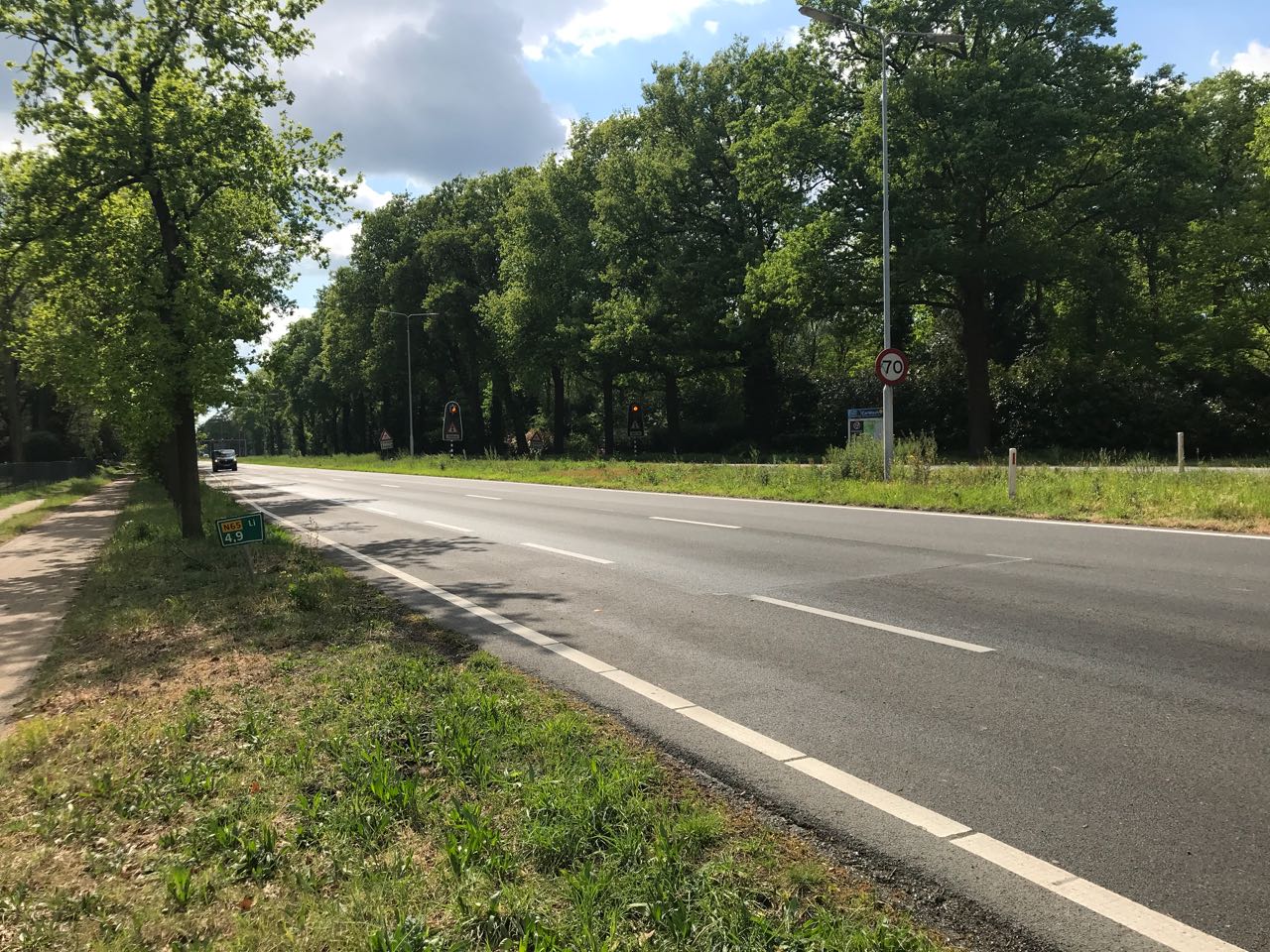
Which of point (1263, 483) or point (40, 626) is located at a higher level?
point (1263, 483)

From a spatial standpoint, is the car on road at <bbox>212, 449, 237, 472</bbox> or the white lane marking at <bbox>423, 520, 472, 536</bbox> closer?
the white lane marking at <bbox>423, 520, 472, 536</bbox>

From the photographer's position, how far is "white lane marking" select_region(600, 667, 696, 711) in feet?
16.3

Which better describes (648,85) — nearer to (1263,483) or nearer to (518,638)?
(1263,483)

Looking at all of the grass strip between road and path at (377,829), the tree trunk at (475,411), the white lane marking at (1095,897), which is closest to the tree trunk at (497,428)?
the tree trunk at (475,411)

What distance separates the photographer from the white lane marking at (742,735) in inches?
164

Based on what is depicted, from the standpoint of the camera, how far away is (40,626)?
817 centimetres

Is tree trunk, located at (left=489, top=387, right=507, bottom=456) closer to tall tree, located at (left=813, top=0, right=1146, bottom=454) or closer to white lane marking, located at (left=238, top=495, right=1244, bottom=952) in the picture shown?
tall tree, located at (left=813, top=0, right=1146, bottom=454)

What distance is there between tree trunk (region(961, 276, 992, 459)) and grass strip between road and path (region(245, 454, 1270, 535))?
32.3 feet

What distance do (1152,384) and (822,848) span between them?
98.9 feet

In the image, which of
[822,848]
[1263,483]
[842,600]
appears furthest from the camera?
[1263,483]

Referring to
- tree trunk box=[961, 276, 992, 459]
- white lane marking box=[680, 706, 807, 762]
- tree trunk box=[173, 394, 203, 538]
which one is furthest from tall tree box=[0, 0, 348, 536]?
tree trunk box=[961, 276, 992, 459]

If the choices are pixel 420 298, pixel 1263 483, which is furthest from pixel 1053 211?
pixel 420 298

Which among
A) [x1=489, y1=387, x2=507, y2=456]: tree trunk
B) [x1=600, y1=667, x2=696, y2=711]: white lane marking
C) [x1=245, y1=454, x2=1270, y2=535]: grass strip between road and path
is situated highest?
[x1=489, y1=387, x2=507, y2=456]: tree trunk

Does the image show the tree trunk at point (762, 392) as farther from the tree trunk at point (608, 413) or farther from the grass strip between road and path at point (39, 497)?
the grass strip between road and path at point (39, 497)
